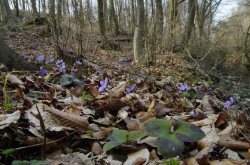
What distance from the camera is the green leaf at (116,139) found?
162cm

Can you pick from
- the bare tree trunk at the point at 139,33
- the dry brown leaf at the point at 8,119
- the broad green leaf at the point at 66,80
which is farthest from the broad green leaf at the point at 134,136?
the bare tree trunk at the point at 139,33

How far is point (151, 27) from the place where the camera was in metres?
9.61

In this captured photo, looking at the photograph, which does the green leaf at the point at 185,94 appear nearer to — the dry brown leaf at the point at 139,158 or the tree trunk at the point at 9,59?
the dry brown leaf at the point at 139,158

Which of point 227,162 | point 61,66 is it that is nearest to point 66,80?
point 61,66

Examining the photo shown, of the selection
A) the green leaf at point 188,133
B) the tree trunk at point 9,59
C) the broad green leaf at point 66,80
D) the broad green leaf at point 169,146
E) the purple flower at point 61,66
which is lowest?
the broad green leaf at point 169,146

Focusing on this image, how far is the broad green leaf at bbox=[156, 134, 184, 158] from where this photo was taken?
1545mm

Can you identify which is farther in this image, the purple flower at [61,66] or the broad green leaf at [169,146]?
the purple flower at [61,66]

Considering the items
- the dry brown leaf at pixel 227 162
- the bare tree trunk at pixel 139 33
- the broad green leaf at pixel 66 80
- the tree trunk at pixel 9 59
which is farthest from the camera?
the bare tree trunk at pixel 139 33

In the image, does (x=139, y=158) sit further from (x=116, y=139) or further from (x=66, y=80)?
(x=66, y=80)

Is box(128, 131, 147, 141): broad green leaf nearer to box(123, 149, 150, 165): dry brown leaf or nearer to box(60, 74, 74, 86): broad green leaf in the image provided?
box(123, 149, 150, 165): dry brown leaf

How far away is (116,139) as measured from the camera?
1.68 m

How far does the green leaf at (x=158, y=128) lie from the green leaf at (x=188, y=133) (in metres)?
0.05

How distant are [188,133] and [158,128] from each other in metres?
0.15

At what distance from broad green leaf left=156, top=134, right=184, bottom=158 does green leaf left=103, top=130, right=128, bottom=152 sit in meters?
0.19
